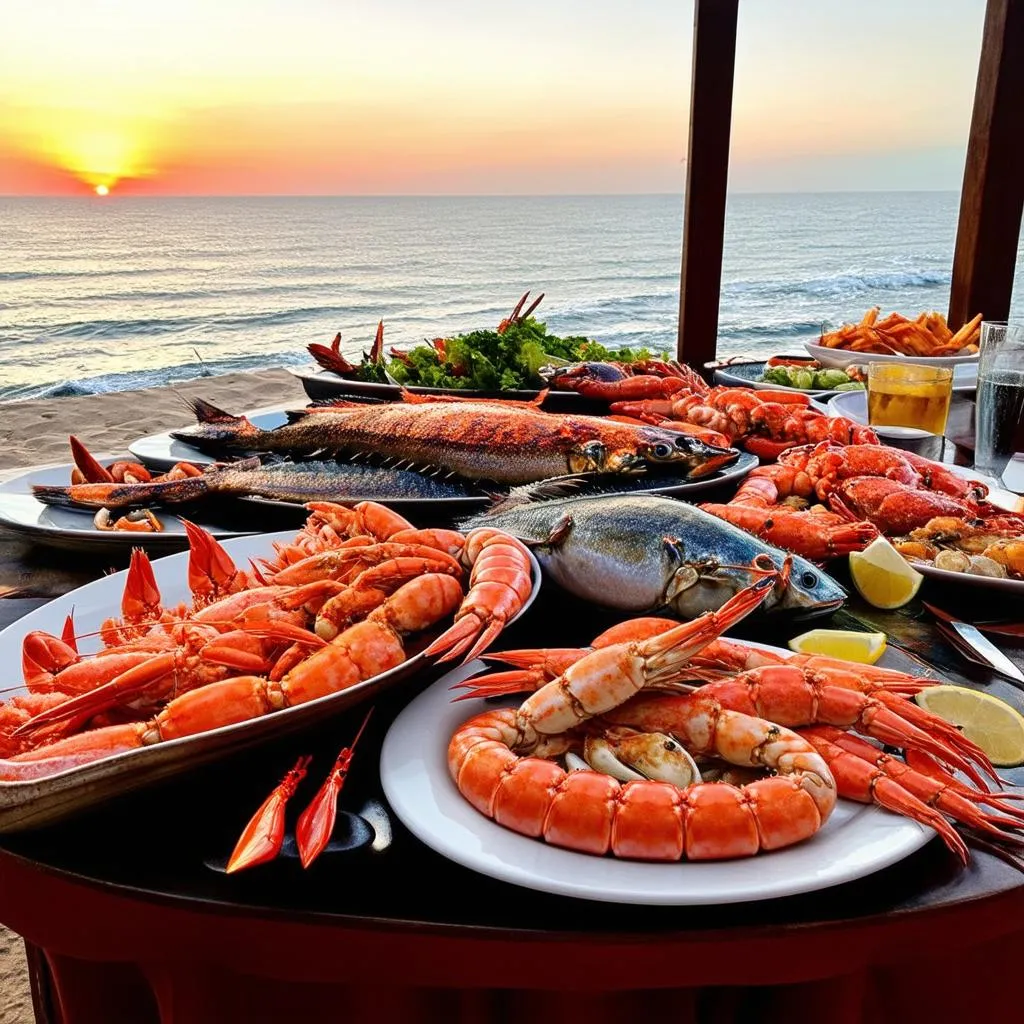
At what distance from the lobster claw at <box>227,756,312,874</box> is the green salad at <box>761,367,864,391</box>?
8.53ft

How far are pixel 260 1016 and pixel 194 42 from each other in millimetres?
43614

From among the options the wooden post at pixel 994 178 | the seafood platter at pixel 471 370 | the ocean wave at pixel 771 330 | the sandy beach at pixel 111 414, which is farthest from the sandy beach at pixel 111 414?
the ocean wave at pixel 771 330

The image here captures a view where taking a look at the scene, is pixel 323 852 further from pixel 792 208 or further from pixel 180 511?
pixel 792 208

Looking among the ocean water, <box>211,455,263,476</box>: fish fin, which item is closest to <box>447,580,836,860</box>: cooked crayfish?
<box>211,455,263,476</box>: fish fin

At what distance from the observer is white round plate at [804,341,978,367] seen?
300 cm

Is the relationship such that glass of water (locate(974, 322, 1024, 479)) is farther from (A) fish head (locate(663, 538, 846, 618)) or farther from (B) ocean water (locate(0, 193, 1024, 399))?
(B) ocean water (locate(0, 193, 1024, 399))

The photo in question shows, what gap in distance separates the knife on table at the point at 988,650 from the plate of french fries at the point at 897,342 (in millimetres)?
2100

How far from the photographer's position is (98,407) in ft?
31.3

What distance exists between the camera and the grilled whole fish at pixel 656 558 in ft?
3.56

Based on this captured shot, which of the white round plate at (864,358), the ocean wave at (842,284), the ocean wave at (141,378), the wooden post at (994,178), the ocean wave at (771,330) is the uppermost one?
the wooden post at (994,178)

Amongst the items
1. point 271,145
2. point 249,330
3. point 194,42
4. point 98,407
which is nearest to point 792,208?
point 271,145

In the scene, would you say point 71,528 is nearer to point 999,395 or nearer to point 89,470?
point 89,470

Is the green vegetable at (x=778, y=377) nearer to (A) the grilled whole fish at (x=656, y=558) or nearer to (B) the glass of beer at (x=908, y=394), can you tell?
(B) the glass of beer at (x=908, y=394)

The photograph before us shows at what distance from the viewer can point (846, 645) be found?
1.07 meters
